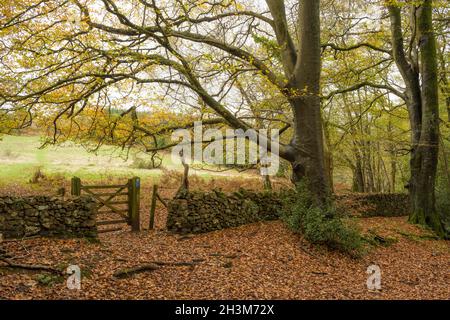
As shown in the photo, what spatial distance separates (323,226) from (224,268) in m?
3.07

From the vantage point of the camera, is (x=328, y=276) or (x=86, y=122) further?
(x=86, y=122)

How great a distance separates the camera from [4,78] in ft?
25.0

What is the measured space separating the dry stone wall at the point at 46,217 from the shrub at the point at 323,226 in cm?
510

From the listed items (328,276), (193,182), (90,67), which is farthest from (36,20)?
(193,182)

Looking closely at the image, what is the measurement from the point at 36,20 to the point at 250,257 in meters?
7.84

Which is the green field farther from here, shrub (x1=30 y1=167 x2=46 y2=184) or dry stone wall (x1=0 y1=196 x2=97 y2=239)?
dry stone wall (x1=0 y1=196 x2=97 y2=239)

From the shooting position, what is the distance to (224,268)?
6719mm

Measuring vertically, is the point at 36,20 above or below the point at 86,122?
above

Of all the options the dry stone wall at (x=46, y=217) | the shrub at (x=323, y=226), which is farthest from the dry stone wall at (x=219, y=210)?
the dry stone wall at (x=46, y=217)

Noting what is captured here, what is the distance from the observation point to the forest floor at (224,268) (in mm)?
5242

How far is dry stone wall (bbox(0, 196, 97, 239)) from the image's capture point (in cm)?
688

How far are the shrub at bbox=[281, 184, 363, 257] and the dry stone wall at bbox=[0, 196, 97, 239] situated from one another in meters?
5.10

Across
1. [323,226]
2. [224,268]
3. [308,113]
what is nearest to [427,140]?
[308,113]
